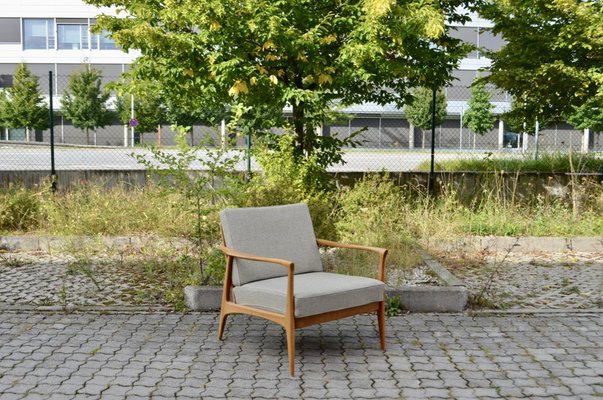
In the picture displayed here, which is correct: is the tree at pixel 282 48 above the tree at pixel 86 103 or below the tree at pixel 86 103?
below

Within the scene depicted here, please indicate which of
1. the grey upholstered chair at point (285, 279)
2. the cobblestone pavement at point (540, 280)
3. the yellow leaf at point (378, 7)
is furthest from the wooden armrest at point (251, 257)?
the yellow leaf at point (378, 7)

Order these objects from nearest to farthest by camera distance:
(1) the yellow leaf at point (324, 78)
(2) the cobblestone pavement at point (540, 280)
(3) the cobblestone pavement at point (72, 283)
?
(3) the cobblestone pavement at point (72, 283)
(2) the cobblestone pavement at point (540, 280)
(1) the yellow leaf at point (324, 78)

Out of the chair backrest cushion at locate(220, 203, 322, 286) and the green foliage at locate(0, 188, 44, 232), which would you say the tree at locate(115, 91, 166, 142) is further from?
the chair backrest cushion at locate(220, 203, 322, 286)

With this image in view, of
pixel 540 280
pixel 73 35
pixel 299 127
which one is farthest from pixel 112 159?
pixel 73 35

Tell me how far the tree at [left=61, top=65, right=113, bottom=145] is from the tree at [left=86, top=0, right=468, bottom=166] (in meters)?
29.2

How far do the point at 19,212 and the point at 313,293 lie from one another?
7.00 meters

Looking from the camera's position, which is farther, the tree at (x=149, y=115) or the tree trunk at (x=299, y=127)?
the tree at (x=149, y=115)

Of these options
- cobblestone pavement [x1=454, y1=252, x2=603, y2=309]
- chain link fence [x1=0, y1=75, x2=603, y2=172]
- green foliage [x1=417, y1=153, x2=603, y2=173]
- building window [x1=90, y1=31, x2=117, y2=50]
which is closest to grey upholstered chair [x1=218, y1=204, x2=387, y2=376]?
cobblestone pavement [x1=454, y1=252, x2=603, y2=309]

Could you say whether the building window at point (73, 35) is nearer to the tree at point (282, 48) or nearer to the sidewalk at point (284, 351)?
the tree at point (282, 48)

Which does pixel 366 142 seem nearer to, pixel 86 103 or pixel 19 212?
pixel 19 212

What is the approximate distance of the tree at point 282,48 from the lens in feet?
29.5

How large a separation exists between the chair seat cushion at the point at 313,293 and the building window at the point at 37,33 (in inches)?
1912

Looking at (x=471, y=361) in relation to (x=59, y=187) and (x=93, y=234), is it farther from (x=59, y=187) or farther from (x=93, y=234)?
(x=59, y=187)

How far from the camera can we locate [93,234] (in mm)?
9602
